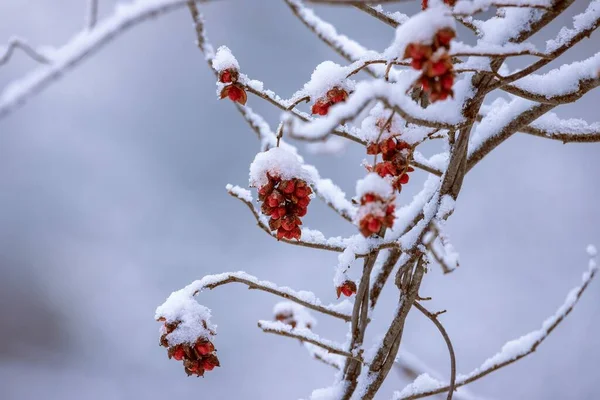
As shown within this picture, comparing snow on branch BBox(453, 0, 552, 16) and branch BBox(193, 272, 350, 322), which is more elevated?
snow on branch BBox(453, 0, 552, 16)

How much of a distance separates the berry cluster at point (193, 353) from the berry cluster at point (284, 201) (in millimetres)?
164

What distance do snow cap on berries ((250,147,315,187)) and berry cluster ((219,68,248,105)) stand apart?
97mm

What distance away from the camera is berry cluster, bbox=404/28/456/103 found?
1.26ft

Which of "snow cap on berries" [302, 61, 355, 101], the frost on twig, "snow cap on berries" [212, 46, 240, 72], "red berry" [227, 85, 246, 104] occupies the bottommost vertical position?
the frost on twig

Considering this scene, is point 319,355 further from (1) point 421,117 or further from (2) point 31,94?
(2) point 31,94

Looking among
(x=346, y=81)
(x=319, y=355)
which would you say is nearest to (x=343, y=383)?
(x=319, y=355)

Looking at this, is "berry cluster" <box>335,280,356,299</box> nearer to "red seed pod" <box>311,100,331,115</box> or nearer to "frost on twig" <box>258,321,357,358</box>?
"frost on twig" <box>258,321,357,358</box>

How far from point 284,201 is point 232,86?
16 centimetres

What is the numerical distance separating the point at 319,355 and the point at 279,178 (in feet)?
1.40

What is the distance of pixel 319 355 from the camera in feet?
2.92

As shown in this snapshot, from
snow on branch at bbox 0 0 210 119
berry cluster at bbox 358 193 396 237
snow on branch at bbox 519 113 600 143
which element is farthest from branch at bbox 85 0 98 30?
snow on branch at bbox 519 113 600 143

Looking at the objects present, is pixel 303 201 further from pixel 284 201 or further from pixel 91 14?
pixel 91 14

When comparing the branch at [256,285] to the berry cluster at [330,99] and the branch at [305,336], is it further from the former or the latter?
the berry cluster at [330,99]

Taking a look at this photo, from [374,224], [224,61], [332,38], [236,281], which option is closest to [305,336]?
[236,281]
